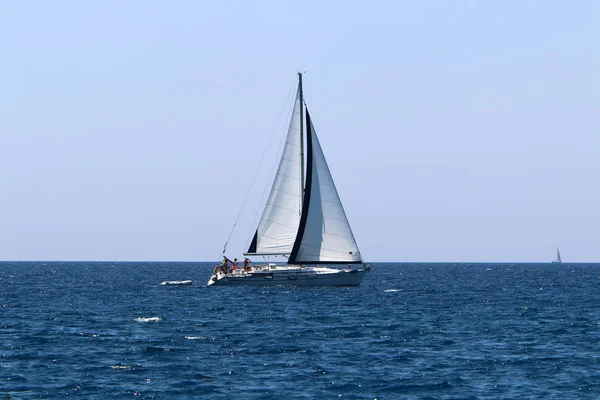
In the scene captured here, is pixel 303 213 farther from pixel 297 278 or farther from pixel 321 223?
pixel 297 278

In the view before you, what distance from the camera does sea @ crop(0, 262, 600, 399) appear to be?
32219 millimetres

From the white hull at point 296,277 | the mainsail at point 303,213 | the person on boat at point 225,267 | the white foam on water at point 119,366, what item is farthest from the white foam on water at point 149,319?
the person on boat at point 225,267

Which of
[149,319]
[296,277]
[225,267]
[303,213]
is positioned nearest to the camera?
[149,319]

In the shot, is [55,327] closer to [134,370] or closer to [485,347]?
[134,370]

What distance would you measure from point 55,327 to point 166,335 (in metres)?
7.57

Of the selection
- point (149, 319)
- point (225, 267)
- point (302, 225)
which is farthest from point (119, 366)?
point (225, 267)

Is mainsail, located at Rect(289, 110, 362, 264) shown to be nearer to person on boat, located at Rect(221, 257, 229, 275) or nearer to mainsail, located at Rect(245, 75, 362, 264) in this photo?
mainsail, located at Rect(245, 75, 362, 264)

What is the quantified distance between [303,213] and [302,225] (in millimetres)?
1007

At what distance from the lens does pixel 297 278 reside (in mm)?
77875

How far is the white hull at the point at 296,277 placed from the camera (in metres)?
77.8

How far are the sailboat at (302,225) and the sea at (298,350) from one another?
864 cm

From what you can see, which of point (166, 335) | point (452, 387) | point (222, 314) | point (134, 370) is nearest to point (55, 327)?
point (166, 335)

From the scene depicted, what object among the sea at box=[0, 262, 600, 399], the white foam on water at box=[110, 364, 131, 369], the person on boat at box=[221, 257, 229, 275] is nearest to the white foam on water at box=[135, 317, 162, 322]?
the sea at box=[0, 262, 600, 399]

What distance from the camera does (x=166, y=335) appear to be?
46.8m
